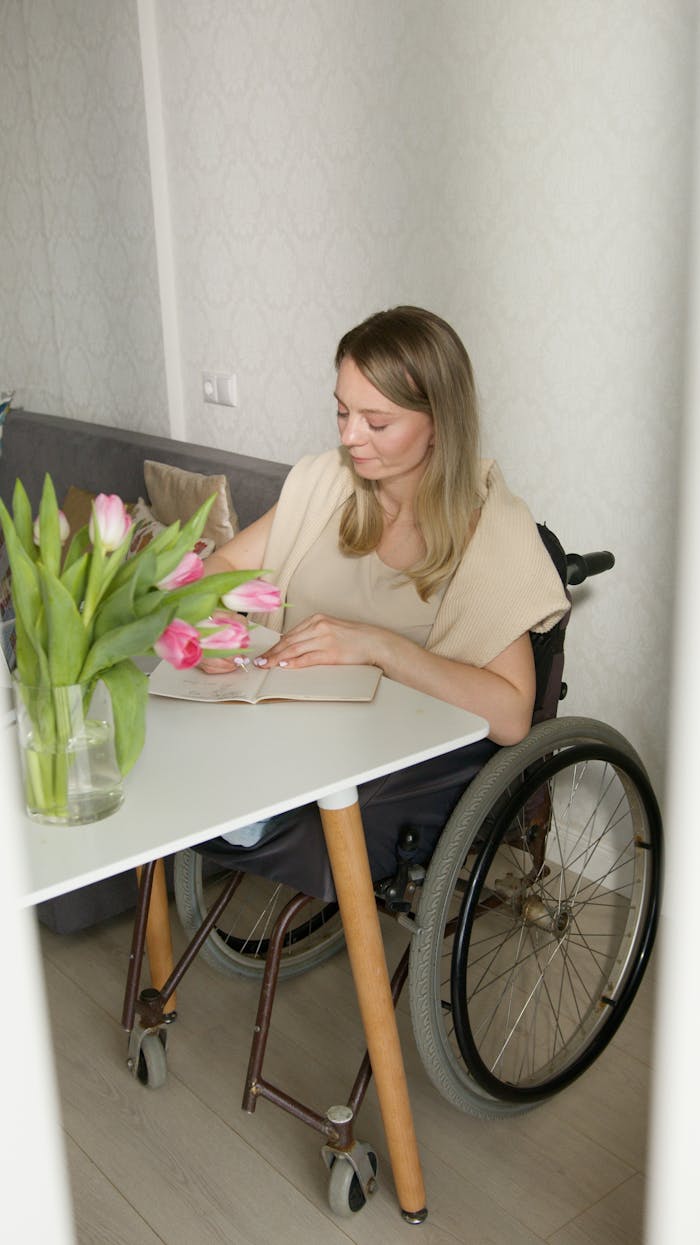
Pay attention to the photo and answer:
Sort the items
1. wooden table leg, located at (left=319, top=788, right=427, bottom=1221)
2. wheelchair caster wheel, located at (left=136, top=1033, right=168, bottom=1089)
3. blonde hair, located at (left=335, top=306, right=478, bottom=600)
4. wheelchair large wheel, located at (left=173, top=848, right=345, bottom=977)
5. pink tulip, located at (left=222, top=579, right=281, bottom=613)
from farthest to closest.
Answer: wheelchair large wheel, located at (left=173, top=848, right=345, bottom=977) < wheelchair caster wheel, located at (left=136, top=1033, right=168, bottom=1089) < blonde hair, located at (left=335, top=306, right=478, bottom=600) < wooden table leg, located at (left=319, top=788, right=427, bottom=1221) < pink tulip, located at (left=222, top=579, right=281, bottom=613)

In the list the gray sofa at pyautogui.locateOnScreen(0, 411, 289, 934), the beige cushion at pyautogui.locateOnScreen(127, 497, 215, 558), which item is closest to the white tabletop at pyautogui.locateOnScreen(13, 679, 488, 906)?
the gray sofa at pyautogui.locateOnScreen(0, 411, 289, 934)

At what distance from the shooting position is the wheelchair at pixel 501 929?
142 centimetres

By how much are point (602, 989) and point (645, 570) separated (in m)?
0.72

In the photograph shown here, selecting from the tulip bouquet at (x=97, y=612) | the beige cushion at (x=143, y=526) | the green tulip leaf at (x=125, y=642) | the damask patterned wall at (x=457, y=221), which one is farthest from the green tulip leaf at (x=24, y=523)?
the beige cushion at (x=143, y=526)

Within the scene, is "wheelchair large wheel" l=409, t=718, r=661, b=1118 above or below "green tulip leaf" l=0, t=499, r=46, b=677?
A: below

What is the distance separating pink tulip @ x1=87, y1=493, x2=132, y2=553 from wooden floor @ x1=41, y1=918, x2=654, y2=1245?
973mm

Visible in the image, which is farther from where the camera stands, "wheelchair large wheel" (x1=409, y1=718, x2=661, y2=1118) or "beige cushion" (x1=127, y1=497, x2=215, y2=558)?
"beige cushion" (x1=127, y1=497, x2=215, y2=558)

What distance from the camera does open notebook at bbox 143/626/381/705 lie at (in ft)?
4.70

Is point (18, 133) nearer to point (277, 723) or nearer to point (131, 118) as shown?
point (131, 118)

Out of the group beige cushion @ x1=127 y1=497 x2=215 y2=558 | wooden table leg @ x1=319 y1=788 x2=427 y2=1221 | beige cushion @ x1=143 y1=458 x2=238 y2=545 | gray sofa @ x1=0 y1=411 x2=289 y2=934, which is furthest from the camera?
beige cushion @ x1=127 y1=497 x2=215 y2=558

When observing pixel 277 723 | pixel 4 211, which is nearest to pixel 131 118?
pixel 4 211

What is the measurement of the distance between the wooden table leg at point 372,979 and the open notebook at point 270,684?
156 millimetres

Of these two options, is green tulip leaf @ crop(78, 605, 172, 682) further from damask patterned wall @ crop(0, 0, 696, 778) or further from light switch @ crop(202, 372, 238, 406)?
light switch @ crop(202, 372, 238, 406)

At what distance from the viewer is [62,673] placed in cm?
108
